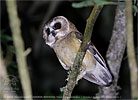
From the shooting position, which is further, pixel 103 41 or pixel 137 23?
pixel 103 41

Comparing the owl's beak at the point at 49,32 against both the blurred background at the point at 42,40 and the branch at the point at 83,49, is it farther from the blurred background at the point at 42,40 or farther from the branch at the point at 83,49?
the blurred background at the point at 42,40

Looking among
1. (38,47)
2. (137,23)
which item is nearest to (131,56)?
(137,23)

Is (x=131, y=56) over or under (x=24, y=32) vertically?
under

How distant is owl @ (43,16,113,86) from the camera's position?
4.04m

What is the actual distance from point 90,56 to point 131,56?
2.18m

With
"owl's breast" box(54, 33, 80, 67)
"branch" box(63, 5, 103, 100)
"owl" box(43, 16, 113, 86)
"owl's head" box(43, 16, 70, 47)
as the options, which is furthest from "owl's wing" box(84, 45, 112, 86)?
"branch" box(63, 5, 103, 100)

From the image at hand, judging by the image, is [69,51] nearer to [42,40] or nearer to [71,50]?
[71,50]

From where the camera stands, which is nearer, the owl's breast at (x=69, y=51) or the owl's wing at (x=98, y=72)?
the owl's breast at (x=69, y=51)

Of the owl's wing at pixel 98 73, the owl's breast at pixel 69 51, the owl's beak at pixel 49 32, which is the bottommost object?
the owl's wing at pixel 98 73

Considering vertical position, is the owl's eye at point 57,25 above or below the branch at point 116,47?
above

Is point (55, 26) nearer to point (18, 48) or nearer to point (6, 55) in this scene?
point (6, 55)

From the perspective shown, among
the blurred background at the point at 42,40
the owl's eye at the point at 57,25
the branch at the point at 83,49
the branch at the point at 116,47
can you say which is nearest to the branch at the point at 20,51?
the branch at the point at 83,49

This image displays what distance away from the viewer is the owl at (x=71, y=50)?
4.04 m

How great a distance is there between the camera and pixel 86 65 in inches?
164
